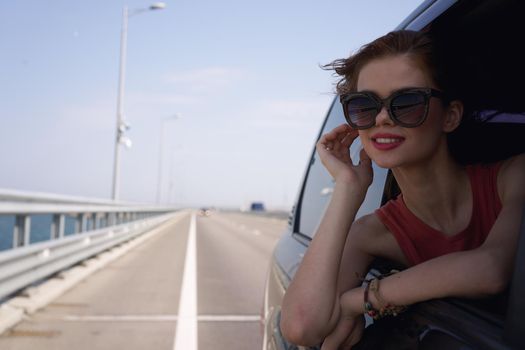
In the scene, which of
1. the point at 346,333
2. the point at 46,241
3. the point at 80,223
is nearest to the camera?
the point at 346,333

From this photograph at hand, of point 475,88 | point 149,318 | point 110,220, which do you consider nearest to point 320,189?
point 475,88

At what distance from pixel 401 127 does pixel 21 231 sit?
5.90 m

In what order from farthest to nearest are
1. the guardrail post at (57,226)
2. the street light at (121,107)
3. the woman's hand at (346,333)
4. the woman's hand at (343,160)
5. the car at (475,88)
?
the street light at (121,107)
the guardrail post at (57,226)
the woman's hand at (343,160)
the woman's hand at (346,333)
the car at (475,88)

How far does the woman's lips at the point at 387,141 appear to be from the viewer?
1797mm

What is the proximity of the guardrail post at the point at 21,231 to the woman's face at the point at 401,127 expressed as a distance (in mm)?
5725

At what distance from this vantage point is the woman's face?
5.83 ft

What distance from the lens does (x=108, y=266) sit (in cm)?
1202

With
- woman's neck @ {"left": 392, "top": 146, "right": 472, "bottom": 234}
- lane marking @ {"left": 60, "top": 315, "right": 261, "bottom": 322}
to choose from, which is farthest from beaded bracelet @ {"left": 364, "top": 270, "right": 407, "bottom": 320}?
lane marking @ {"left": 60, "top": 315, "right": 261, "bottom": 322}

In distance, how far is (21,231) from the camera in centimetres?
667

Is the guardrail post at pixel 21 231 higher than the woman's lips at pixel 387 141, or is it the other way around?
the woman's lips at pixel 387 141

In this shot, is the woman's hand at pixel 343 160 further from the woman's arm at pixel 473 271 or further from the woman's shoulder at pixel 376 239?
the woman's arm at pixel 473 271

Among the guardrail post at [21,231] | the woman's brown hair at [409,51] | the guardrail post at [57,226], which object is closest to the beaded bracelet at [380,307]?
the woman's brown hair at [409,51]

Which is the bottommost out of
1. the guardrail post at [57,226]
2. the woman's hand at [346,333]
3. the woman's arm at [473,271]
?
the guardrail post at [57,226]

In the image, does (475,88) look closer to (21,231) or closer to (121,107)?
(21,231)
